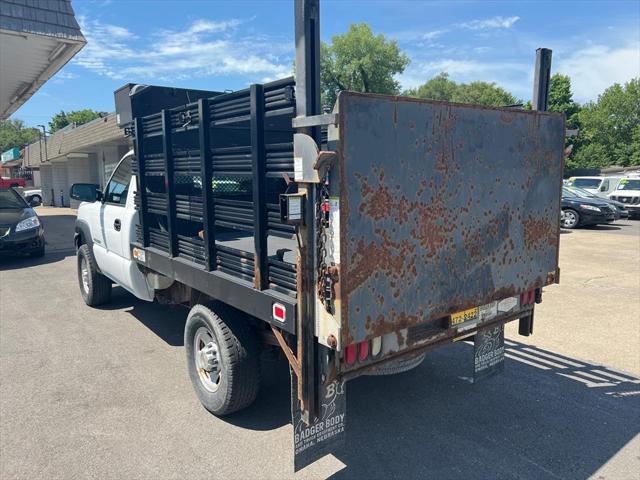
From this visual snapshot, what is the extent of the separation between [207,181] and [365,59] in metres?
48.1

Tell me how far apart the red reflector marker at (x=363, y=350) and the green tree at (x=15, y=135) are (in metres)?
93.5

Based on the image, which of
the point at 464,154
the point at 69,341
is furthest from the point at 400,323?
the point at 69,341

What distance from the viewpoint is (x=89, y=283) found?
636cm

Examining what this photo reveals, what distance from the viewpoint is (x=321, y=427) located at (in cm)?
278

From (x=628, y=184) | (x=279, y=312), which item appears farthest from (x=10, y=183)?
(x=628, y=184)

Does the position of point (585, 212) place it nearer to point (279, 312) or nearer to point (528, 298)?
point (528, 298)

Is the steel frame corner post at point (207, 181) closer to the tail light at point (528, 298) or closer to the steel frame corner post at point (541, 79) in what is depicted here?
the tail light at point (528, 298)

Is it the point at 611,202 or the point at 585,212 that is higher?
the point at 611,202

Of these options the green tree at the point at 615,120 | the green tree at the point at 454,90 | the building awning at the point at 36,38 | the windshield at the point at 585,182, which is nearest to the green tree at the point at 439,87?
the green tree at the point at 454,90

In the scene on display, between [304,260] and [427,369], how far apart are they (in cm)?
251

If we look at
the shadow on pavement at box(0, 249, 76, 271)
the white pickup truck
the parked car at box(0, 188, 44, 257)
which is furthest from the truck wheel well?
the parked car at box(0, 188, 44, 257)

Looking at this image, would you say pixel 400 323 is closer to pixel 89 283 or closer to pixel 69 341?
pixel 69 341

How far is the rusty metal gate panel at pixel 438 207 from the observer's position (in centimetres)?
241

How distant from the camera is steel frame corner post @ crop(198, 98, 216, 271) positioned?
324 cm
